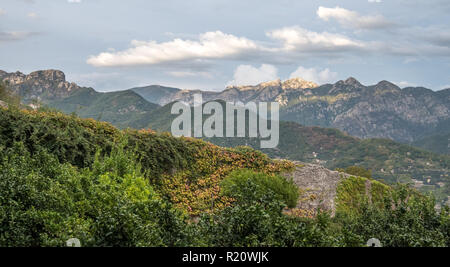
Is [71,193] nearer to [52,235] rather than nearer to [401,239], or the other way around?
[52,235]

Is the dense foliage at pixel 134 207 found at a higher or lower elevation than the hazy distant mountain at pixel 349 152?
higher

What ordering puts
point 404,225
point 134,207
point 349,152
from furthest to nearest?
point 349,152 < point 404,225 < point 134,207

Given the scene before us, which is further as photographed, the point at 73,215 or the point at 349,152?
the point at 349,152

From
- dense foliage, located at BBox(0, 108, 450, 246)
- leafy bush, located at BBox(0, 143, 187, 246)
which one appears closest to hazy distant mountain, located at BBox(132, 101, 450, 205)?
dense foliage, located at BBox(0, 108, 450, 246)

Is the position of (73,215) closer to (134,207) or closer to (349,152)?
(134,207)

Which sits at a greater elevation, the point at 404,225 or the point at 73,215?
the point at 73,215

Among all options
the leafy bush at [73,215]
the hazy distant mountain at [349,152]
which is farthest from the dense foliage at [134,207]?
the hazy distant mountain at [349,152]

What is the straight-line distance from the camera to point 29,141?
9711mm

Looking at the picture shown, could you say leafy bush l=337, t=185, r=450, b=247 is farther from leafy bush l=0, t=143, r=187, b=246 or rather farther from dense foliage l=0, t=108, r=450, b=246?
leafy bush l=0, t=143, r=187, b=246

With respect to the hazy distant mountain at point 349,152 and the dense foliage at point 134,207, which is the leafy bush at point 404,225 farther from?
the hazy distant mountain at point 349,152

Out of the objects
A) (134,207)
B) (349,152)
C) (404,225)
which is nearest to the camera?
(134,207)

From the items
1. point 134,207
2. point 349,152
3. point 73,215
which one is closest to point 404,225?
point 134,207

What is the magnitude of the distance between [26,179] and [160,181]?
6.84 meters
